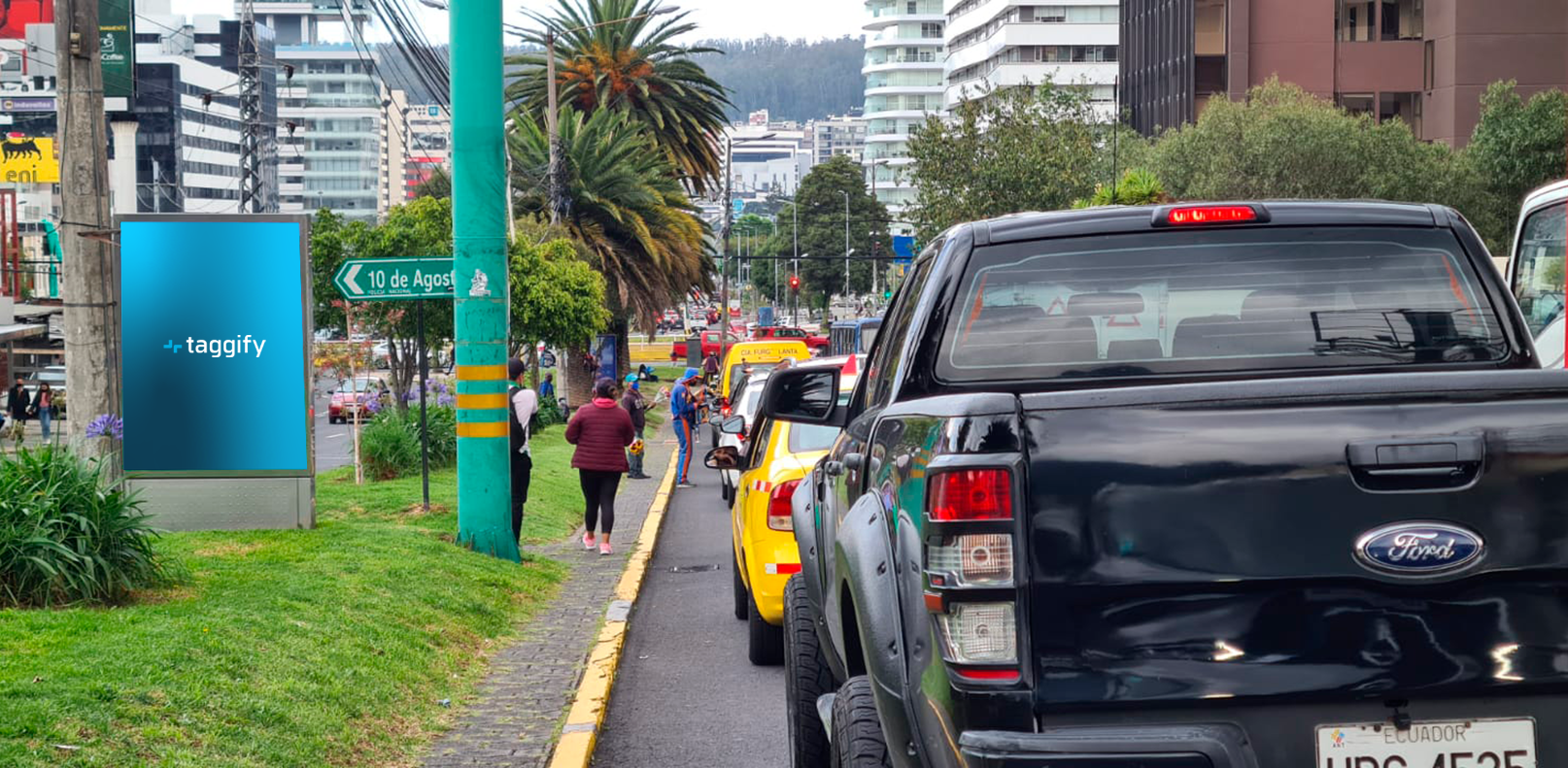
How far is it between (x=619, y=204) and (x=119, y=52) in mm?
24407

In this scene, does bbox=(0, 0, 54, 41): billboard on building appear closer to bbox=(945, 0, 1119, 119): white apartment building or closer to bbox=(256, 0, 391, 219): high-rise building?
bbox=(945, 0, 1119, 119): white apartment building

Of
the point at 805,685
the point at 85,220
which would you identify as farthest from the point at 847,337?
the point at 805,685

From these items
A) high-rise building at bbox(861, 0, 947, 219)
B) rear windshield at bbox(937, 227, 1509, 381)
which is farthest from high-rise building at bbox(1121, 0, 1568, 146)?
high-rise building at bbox(861, 0, 947, 219)

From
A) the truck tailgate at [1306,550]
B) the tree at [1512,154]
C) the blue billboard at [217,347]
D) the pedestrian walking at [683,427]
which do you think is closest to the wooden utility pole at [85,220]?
the blue billboard at [217,347]

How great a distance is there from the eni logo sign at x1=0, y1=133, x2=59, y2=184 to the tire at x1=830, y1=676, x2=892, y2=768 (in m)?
93.2

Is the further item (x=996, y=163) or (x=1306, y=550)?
(x=996, y=163)

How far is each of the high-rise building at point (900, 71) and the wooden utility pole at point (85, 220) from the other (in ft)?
493

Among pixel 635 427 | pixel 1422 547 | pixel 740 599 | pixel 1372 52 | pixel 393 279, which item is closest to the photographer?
pixel 1422 547

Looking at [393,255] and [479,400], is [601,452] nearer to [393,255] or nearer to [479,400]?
[479,400]

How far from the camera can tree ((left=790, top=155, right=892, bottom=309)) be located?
118 meters

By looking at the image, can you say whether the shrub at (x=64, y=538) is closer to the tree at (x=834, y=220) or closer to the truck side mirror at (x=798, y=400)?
the truck side mirror at (x=798, y=400)

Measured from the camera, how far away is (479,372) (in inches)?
519

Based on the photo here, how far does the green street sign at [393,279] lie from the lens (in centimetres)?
1428

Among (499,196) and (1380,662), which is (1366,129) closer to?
(499,196)
